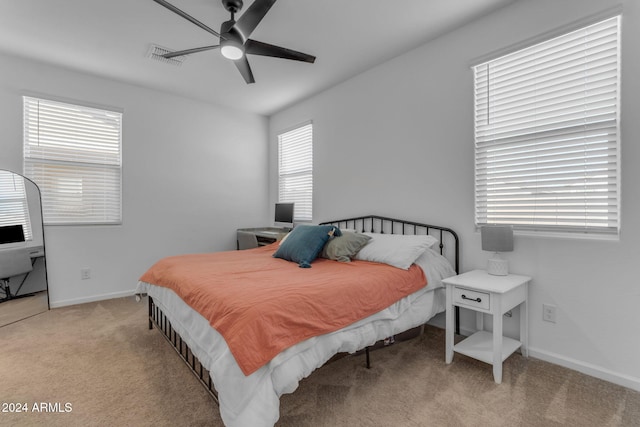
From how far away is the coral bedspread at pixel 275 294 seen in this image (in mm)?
1401

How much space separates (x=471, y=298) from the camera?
2094 millimetres

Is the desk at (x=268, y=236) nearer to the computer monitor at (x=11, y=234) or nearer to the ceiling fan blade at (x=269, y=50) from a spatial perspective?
the ceiling fan blade at (x=269, y=50)

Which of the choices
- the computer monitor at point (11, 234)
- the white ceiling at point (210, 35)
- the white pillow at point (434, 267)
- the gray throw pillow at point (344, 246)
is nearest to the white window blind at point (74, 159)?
the computer monitor at point (11, 234)

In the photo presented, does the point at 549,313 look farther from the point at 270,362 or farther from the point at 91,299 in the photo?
the point at 91,299

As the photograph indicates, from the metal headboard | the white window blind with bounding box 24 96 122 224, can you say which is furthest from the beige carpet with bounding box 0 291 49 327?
the metal headboard

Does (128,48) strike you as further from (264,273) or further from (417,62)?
(417,62)

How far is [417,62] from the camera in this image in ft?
9.87

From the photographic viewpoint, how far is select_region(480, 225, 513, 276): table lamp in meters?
2.23

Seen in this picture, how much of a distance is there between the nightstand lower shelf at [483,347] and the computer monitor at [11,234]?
419cm

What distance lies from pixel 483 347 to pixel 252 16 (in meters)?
2.73

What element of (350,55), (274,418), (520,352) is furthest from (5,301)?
(520,352)

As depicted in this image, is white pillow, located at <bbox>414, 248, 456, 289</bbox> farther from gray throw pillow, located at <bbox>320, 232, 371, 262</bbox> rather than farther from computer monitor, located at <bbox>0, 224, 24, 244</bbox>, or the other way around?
computer monitor, located at <bbox>0, 224, 24, 244</bbox>

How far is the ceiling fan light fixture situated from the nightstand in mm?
2237

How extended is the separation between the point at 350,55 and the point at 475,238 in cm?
214
